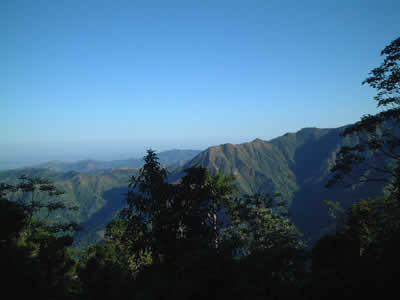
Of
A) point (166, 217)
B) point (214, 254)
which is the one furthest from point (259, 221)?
point (166, 217)

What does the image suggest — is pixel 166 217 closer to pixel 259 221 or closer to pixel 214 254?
pixel 214 254

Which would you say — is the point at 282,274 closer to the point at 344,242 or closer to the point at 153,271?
the point at 153,271

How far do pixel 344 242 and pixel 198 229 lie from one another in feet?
37.3

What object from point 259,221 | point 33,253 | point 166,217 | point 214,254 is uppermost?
point 166,217

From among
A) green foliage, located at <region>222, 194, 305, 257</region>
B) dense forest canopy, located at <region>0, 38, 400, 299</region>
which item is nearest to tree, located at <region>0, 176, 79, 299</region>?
dense forest canopy, located at <region>0, 38, 400, 299</region>

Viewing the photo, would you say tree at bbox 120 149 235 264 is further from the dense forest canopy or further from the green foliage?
the green foliage

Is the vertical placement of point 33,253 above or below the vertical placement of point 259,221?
below

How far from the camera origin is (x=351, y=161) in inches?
555

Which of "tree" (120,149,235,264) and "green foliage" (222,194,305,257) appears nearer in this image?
"tree" (120,149,235,264)

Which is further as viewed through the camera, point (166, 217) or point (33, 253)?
point (33, 253)

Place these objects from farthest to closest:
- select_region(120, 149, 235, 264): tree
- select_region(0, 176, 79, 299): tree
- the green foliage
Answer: the green foliage < select_region(120, 149, 235, 264): tree < select_region(0, 176, 79, 299): tree

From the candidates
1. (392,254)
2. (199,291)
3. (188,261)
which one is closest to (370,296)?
(392,254)

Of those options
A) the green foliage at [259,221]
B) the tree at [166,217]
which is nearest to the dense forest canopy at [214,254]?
the tree at [166,217]

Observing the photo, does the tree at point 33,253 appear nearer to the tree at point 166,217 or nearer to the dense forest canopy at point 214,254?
the dense forest canopy at point 214,254
